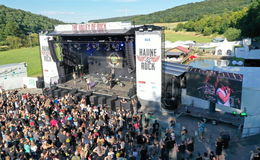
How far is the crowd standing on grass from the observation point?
8.55 metres

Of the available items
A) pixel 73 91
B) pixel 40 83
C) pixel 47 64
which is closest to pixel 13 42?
pixel 40 83

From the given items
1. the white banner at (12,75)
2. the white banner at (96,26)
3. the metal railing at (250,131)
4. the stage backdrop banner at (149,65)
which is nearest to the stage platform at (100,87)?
the stage backdrop banner at (149,65)

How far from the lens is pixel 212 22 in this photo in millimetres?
97562

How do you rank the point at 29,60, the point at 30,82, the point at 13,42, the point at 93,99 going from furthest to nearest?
the point at 13,42, the point at 29,60, the point at 30,82, the point at 93,99

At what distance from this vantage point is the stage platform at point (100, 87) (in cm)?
1725

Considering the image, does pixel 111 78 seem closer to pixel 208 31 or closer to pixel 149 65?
pixel 149 65

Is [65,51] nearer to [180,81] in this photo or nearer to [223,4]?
[180,81]

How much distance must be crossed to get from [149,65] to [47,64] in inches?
439

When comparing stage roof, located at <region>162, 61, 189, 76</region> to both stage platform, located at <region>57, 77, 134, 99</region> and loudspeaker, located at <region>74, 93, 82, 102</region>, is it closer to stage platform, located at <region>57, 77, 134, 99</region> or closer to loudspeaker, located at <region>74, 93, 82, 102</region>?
stage platform, located at <region>57, 77, 134, 99</region>

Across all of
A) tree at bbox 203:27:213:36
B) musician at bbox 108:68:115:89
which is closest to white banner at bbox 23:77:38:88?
musician at bbox 108:68:115:89

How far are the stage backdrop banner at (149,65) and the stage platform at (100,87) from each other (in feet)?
5.16

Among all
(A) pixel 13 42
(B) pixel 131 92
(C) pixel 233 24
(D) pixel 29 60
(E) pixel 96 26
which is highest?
(C) pixel 233 24

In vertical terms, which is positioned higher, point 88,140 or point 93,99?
point 88,140

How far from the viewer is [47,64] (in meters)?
21.6
